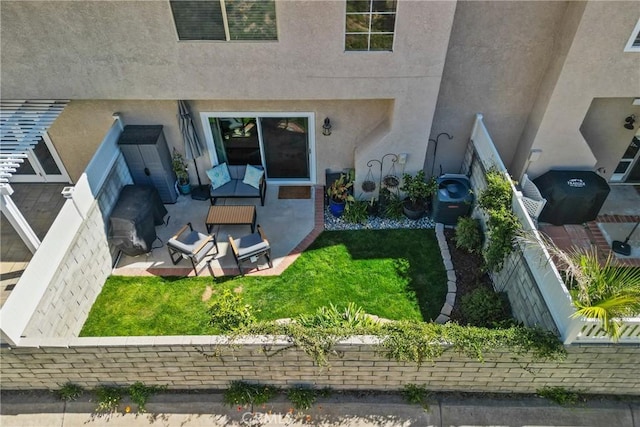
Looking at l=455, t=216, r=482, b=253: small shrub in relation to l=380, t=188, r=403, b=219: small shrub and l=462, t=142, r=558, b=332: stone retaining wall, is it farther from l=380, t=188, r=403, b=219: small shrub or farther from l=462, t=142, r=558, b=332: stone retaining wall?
l=380, t=188, r=403, b=219: small shrub

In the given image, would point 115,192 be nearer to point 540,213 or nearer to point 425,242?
point 425,242

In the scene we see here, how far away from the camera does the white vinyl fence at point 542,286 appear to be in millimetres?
7488

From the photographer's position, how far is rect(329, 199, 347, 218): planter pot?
41.0 feet

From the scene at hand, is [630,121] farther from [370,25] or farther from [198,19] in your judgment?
[198,19]

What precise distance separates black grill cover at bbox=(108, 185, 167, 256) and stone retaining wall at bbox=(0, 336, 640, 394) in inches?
140

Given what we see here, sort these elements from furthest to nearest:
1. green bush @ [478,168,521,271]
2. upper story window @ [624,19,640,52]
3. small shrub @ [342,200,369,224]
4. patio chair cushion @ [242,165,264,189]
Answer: patio chair cushion @ [242,165,264,189]
small shrub @ [342,200,369,224]
green bush @ [478,168,521,271]
upper story window @ [624,19,640,52]

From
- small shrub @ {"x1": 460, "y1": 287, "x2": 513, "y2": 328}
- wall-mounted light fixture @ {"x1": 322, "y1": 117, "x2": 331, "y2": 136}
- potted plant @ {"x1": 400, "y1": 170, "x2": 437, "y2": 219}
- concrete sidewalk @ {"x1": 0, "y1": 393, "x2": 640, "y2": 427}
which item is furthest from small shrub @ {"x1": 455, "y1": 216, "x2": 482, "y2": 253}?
wall-mounted light fixture @ {"x1": 322, "y1": 117, "x2": 331, "y2": 136}

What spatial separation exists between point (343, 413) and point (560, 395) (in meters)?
4.63

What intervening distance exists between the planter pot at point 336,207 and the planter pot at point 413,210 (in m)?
1.90

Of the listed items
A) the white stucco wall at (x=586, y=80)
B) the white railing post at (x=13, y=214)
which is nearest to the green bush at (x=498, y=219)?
the white stucco wall at (x=586, y=80)

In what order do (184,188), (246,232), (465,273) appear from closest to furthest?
(465,273)
(246,232)
(184,188)

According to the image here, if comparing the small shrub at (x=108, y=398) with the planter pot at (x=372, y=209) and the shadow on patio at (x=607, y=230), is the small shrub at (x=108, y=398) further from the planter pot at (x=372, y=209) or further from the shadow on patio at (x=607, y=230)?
the shadow on patio at (x=607, y=230)

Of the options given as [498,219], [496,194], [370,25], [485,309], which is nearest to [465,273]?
[485,309]

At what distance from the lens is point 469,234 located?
36.2ft
